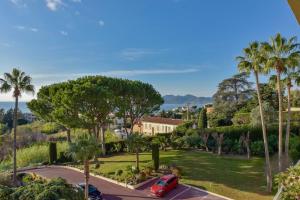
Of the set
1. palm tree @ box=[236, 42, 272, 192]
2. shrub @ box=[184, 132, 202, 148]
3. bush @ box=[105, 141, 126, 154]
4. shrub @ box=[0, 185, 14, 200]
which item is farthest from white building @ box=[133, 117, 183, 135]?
shrub @ box=[0, 185, 14, 200]

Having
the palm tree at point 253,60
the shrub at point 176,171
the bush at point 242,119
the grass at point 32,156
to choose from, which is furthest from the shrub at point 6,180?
the bush at point 242,119

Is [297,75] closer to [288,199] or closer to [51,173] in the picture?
[288,199]

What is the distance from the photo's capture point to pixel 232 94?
2628 inches

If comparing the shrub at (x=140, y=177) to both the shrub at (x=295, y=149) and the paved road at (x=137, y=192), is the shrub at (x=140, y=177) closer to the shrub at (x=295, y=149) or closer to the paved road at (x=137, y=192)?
the paved road at (x=137, y=192)

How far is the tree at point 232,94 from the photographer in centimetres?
6316

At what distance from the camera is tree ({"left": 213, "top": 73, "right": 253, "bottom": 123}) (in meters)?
63.2

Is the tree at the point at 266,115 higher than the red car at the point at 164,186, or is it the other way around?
the tree at the point at 266,115

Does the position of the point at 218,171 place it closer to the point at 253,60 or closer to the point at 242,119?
the point at 253,60

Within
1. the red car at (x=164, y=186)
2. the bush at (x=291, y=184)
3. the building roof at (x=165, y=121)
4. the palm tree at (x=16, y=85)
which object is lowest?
the red car at (x=164, y=186)

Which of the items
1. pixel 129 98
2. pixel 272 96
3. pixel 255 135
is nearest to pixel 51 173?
pixel 129 98

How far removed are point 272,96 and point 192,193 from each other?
141 feet

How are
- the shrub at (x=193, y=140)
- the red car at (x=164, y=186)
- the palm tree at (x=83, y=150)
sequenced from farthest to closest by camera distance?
the shrub at (x=193, y=140) → the red car at (x=164, y=186) → the palm tree at (x=83, y=150)

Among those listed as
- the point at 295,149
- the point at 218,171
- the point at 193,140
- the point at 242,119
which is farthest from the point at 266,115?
the point at 218,171

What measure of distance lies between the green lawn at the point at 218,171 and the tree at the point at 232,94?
2834 centimetres
